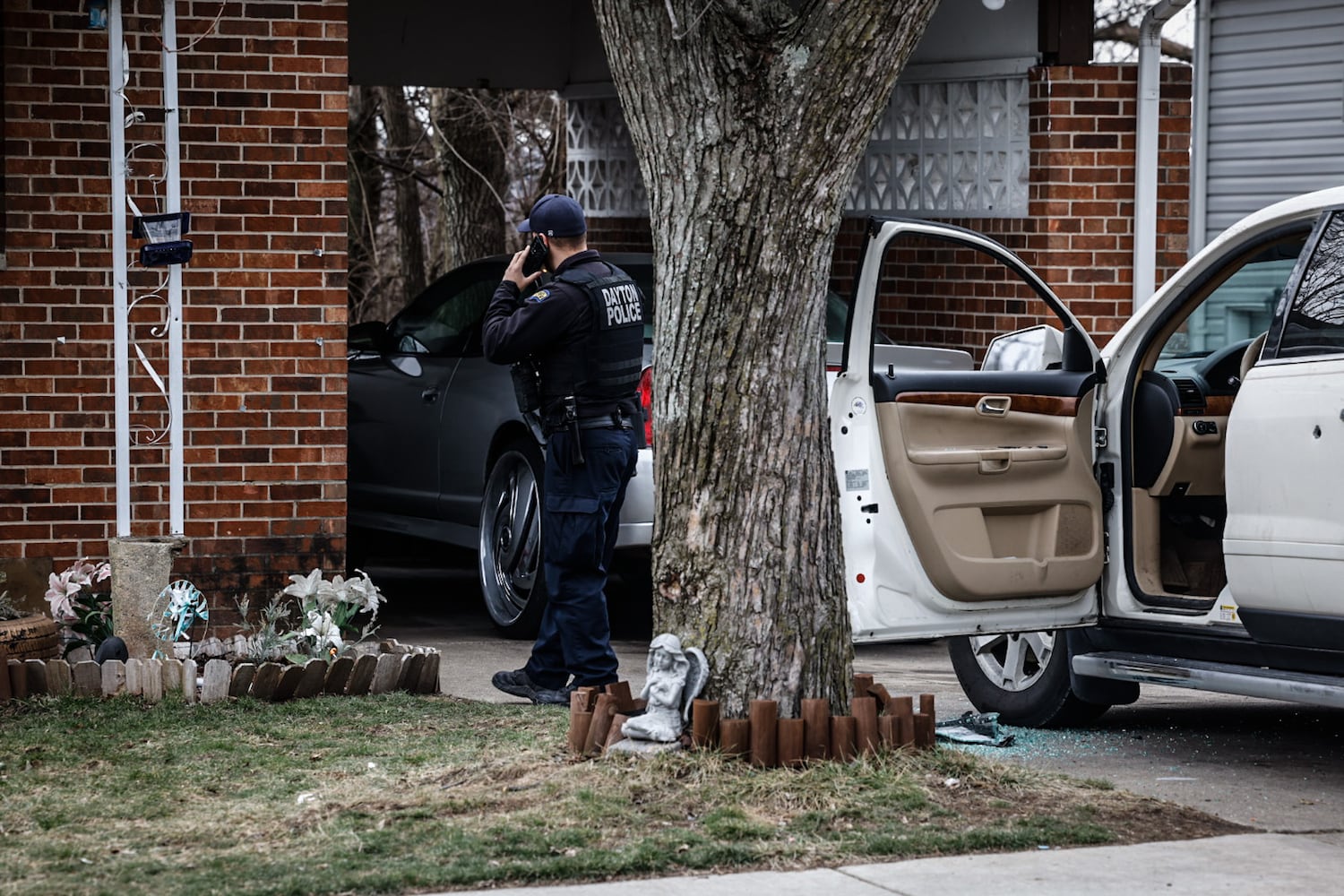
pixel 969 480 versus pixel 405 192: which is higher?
pixel 405 192

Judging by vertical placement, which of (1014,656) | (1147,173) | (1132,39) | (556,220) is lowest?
(1014,656)

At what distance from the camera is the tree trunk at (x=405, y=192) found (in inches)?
823

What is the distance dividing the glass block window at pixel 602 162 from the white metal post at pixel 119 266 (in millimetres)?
5327

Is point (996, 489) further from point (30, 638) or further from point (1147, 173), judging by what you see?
point (1147, 173)

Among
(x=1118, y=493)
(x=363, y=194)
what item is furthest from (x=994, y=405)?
(x=363, y=194)

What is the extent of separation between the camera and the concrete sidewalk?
4.64m

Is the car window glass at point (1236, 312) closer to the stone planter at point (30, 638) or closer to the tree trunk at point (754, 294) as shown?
the tree trunk at point (754, 294)

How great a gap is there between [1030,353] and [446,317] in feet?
13.2

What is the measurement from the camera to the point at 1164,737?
7172mm

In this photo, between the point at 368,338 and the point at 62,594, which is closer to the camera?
the point at 62,594

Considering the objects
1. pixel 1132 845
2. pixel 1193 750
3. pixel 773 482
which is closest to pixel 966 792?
pixel 1132 845

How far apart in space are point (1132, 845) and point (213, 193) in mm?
4994

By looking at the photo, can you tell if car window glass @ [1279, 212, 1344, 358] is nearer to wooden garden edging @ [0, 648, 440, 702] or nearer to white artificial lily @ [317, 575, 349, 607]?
wooden garden edging @ [0, 648, 440, 702]

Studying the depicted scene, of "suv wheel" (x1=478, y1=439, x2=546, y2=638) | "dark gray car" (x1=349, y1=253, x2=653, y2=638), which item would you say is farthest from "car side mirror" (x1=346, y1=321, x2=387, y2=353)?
"suv wheel" (x1=478, y1=439, x2=546, y2=638)
